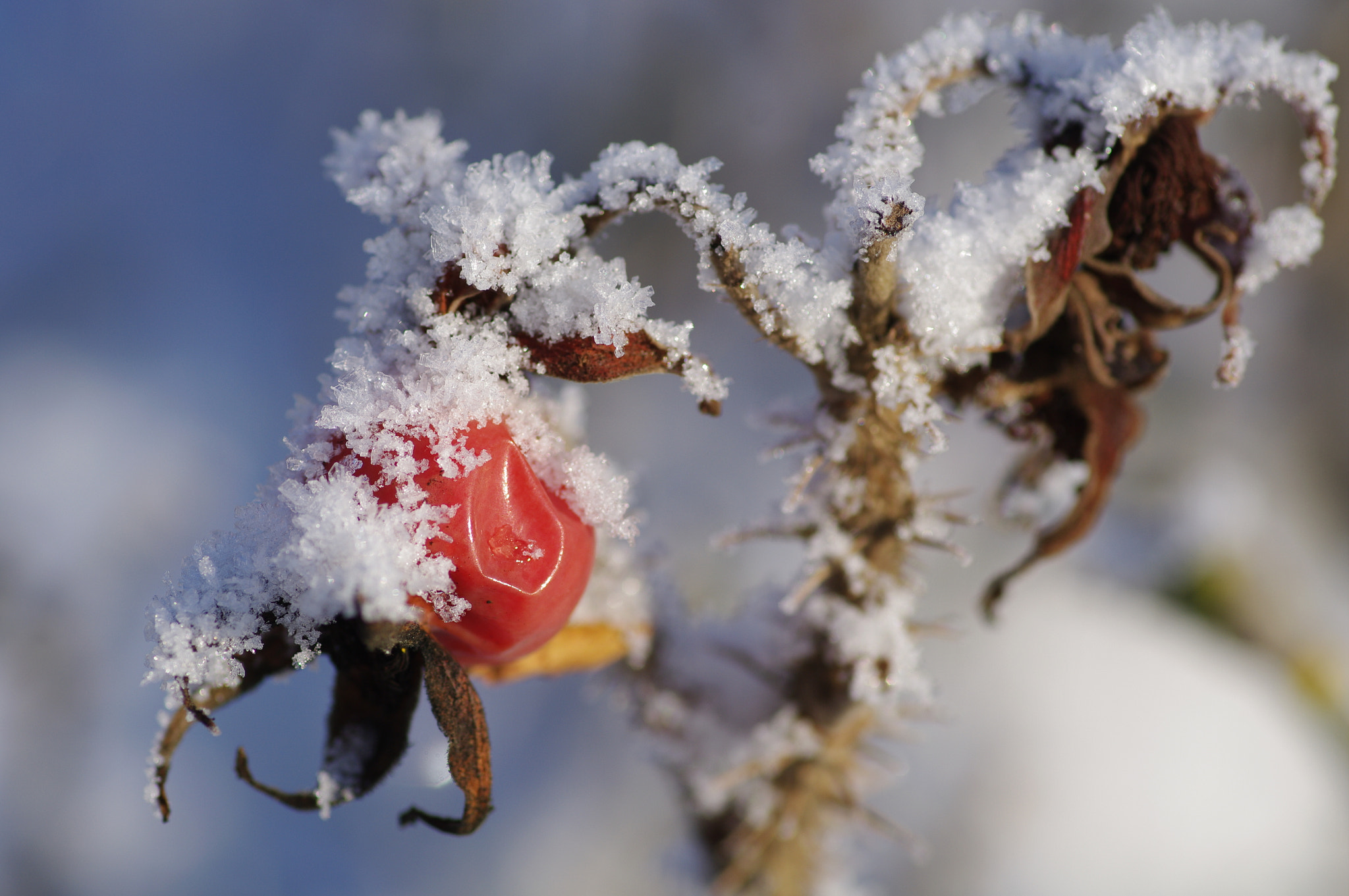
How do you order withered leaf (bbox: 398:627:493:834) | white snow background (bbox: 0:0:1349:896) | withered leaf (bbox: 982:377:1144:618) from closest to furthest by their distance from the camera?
withered leaf (bbox: 398:627:493:834) → withered leaf (bbox: 982:377:1144:618) → white snow background (bbox: 0:0:1349:896)

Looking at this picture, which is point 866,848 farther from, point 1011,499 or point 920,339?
point 920,339

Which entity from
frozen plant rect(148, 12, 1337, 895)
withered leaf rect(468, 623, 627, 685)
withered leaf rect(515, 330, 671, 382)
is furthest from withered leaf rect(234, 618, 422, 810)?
withered leaf rect(515, 330, 671, 382)

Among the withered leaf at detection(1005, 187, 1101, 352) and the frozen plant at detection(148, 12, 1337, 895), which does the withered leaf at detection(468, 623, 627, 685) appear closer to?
the frozen plant at detection(148, 12, 1337, 895)

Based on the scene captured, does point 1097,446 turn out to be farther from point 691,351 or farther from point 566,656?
point 566,656

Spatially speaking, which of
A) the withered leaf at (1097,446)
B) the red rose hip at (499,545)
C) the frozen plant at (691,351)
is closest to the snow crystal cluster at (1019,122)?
the frozen plant at (691,351)

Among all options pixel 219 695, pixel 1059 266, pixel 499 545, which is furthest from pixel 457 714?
pixel 1059 266
